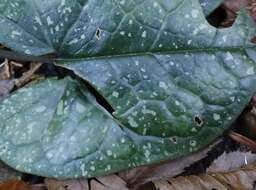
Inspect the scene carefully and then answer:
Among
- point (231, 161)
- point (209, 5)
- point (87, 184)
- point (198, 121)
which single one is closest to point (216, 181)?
point (231, 161)

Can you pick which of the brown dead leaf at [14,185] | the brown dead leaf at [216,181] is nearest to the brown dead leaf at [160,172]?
the brown dead leaf at [216,181]

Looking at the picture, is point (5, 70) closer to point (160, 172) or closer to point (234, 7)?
point (160, 172)

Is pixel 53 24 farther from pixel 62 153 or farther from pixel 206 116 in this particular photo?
pixel 206 116

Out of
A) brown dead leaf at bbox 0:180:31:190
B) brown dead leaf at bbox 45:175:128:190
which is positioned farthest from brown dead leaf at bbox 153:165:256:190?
brown dead leaf at bbox 0:180:31:190

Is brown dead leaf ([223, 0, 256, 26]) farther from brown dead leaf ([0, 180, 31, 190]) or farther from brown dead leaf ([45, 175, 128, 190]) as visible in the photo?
brown dead leaf ([0, 180, 31, 190])

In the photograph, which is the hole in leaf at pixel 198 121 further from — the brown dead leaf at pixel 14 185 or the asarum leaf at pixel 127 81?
the brown dead leaf at pixel 14 185

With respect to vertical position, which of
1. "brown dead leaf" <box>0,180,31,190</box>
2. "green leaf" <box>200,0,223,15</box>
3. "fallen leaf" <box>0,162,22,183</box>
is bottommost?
"brown dead leaf" <box>0,180,31,190</box>

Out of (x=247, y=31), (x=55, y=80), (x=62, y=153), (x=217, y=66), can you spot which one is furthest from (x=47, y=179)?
(x=247, y=31)
